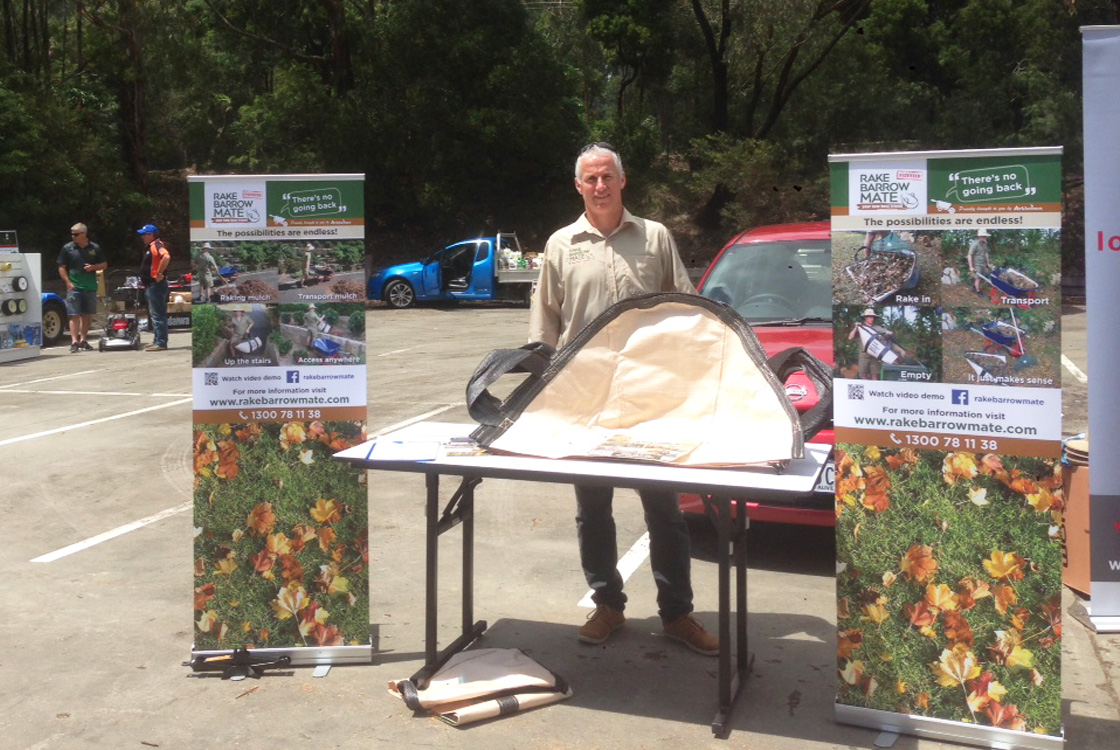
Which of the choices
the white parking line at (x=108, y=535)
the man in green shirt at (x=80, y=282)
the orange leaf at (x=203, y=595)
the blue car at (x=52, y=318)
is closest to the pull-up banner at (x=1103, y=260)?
the orange leaf at (x=203, y=595)

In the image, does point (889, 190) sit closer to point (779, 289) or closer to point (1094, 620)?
point (1094, 620)

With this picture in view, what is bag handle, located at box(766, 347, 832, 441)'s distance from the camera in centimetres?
439

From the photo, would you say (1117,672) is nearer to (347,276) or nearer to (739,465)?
(739,465)

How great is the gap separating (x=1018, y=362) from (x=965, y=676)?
3.62ft

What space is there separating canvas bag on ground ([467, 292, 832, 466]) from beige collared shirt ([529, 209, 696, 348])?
0.28 m

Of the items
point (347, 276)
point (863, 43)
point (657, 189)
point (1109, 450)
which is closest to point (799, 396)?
point (1109, 450)

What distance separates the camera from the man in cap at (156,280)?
677 inches

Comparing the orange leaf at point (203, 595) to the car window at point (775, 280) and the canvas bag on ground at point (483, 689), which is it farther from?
the car window at point (775, 280)

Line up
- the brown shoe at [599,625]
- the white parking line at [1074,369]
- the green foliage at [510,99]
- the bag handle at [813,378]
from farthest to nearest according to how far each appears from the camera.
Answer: the green foliage at [510,99]
the white parking line at [1074,369]
the brown shoe at [599,625]
the bag handle at [813,378]

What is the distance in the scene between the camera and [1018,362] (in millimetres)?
3943

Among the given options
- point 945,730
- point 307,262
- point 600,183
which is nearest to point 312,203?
point 307,262

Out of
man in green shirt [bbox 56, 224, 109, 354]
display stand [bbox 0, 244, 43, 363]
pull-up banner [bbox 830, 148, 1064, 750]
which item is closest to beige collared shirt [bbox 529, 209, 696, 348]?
pull-up banner [bbox 830, 148, 1064, 750]

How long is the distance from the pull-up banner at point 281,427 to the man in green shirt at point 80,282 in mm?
13495

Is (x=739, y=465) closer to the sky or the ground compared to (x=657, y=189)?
closer to the ground
